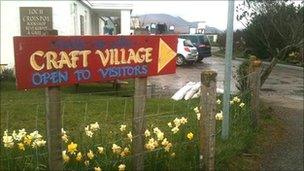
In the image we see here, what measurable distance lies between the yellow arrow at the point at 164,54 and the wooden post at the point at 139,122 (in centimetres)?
21

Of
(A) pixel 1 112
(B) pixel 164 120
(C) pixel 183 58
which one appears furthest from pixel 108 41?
(C) pixel 183 58

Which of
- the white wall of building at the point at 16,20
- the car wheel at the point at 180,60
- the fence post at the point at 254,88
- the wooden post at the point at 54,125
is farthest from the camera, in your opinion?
the car wheel at the point at 180,60

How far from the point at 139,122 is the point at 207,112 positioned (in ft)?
2.69

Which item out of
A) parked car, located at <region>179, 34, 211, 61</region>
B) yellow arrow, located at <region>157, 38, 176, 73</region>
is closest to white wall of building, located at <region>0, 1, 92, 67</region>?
parked car, located at <region>179, 34, 211, 61</region>

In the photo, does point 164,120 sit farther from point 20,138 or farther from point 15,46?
point 15,46

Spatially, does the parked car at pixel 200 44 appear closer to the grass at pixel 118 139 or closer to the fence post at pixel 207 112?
the grass at pixel 118 139

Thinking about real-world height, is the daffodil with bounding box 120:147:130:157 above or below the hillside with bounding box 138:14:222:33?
below

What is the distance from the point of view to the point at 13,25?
731 inches

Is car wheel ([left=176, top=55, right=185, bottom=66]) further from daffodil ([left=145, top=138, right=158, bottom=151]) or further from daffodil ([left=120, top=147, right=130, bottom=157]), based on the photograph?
daffodil ([left=120, top=147, right=130, bottom=157])

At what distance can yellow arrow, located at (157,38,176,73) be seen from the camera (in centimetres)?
485

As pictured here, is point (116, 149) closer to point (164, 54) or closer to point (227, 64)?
point (164, 54)

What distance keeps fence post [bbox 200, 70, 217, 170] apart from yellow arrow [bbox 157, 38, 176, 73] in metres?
0.50

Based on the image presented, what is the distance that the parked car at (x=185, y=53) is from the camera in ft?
94.1

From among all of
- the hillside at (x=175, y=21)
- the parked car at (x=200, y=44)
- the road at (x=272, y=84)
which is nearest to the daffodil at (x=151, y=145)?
the road at (x=272, y=84)
